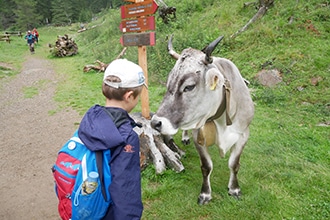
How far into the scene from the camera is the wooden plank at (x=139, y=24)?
4004 mm

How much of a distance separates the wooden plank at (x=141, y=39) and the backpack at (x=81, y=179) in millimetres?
2719

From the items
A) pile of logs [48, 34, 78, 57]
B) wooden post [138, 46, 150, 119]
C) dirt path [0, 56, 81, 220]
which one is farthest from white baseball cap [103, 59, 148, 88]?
pile of logs [48, 34, 78, 57]

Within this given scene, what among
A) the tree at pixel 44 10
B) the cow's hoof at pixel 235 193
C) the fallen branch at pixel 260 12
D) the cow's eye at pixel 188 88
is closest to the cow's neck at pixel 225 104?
the cow's eye at pixel 188 88

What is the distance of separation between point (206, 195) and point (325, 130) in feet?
9.75

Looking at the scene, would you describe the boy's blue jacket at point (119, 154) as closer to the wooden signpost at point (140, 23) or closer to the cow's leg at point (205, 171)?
the cow's leg at point (205, 171)

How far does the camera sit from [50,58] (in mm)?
15680

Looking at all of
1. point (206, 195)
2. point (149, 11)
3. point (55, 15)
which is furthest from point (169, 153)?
point (55, 15)

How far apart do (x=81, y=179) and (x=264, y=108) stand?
521cm

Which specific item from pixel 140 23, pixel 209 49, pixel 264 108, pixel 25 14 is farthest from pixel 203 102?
pixel 25 14

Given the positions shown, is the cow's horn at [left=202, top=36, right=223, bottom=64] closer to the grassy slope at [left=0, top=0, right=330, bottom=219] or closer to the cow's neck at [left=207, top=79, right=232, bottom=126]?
the cow's neck at [left=207, top=79, right=232, bottom=126]

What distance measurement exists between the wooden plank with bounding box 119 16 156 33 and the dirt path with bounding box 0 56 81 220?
2602 millimetres

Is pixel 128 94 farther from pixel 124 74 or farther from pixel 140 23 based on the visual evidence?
pixel 140 23

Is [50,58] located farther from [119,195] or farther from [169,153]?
[119,195]

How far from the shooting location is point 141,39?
4.11 meters
